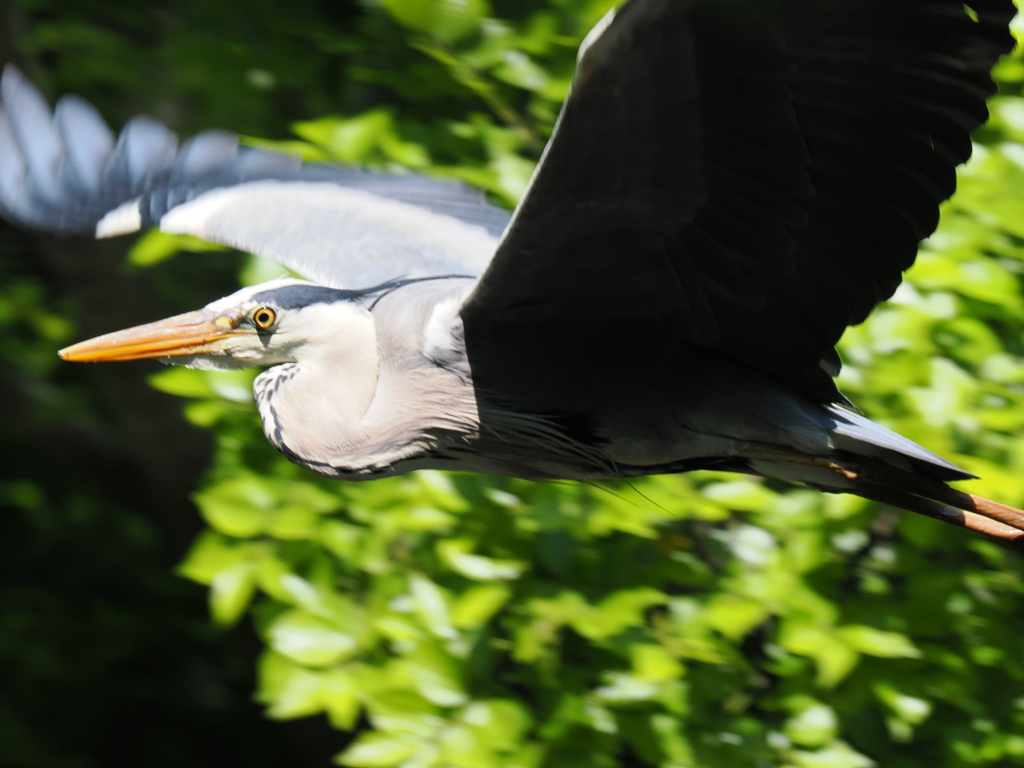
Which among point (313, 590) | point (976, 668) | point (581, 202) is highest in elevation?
point (581, 202)

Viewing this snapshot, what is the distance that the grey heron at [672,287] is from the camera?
4.54 feet

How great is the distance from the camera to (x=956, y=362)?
229 cm

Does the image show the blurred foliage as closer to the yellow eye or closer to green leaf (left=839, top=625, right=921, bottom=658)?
green leaf (left=839, top=625, right=921, bottom=658)

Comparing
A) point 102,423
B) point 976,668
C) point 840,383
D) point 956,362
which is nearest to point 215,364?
point 840,383

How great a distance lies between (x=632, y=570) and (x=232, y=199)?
4.36ft

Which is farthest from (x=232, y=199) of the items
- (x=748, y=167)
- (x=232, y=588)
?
(x=748, y=167)

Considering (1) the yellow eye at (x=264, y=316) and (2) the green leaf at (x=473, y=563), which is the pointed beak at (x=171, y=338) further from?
(2) the green leaf at (x=473, y=563)

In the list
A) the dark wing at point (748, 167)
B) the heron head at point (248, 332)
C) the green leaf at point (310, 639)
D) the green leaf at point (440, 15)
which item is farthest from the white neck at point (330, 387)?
the green leaf at point (440, 15)

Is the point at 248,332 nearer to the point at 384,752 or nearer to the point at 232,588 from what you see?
the point at 232,588

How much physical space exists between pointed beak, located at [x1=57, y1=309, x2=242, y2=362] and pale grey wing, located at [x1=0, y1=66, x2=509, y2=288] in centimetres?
44

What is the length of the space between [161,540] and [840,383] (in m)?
3.55

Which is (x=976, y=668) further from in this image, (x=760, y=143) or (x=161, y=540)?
(x=161, y=540)

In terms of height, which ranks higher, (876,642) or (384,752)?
(876,642)

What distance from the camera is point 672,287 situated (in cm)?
166
